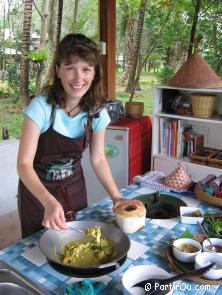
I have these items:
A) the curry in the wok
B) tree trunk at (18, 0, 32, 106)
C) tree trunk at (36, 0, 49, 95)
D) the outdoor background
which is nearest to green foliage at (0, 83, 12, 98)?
the outdoor background

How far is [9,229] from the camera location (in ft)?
8.36

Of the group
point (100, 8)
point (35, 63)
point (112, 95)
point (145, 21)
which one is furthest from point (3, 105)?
point (145, 21)

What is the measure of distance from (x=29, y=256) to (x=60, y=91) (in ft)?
1.99

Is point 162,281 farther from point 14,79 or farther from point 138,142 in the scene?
point 14,79

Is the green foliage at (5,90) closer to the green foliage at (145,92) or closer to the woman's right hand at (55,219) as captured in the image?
the green foliage at (145,92)

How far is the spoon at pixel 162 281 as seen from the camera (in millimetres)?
763

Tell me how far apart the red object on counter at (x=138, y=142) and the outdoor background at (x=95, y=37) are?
0.35 meters

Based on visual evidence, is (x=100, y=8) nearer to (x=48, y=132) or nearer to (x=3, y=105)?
(x=3, y=105)

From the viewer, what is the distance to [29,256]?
943mm

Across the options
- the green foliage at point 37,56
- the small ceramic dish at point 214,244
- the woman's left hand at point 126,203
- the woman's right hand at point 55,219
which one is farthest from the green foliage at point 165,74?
the woman's right hand at point 55,219

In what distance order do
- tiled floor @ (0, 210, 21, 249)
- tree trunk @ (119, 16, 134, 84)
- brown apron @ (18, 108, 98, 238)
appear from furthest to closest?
tree trunk @ (119, 16, 134, 84) → tiled floor @ (0, 210, 21, 249) → brown apron @ (18, 108, 98, 238)

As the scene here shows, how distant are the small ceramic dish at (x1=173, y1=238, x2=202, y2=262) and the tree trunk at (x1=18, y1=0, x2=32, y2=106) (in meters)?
2.32

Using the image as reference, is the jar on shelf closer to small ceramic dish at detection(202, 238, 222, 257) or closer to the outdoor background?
the outdoor background

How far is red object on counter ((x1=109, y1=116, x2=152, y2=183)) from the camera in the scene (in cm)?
252
